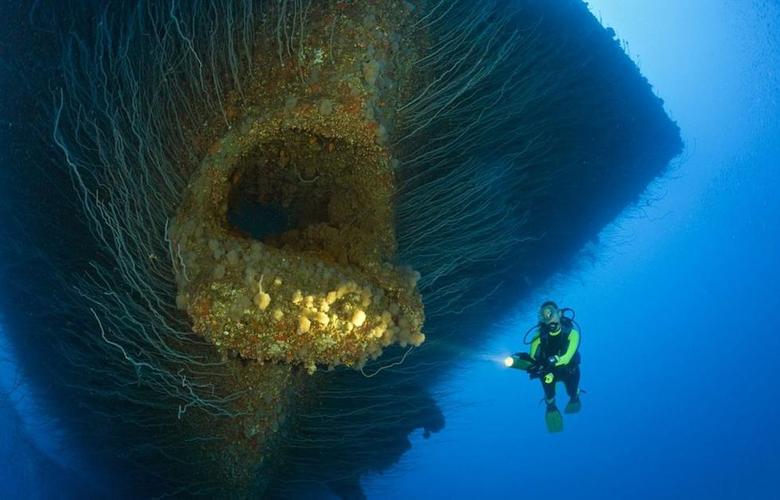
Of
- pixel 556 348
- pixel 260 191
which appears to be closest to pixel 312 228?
pixel 260 191

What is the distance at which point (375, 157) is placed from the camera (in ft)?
11.3

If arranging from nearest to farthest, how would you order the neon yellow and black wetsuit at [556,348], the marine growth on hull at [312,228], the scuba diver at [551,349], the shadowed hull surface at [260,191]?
the marine growth on hull at [312,228] < the shadowed hull surface at [260,191] < the scuba diver at [551,349] < the neon yellow and black wetsuit at [556,348]

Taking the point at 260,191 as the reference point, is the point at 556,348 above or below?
above

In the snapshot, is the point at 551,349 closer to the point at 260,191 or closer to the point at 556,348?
the point at 556,348

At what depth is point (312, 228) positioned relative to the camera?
3.74m

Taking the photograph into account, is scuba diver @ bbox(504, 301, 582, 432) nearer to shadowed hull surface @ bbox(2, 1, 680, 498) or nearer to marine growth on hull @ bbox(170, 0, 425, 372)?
shadowed hull surface @ bbox(2, 1, 680, 498)

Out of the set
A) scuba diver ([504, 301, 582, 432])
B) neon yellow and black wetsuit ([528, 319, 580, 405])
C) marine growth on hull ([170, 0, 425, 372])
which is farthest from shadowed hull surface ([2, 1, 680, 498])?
neon yellow and black wetsuit ([528, 319, 580, 405])

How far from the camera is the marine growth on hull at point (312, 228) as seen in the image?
2982mm

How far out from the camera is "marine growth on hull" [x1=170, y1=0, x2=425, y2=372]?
9.78 feet

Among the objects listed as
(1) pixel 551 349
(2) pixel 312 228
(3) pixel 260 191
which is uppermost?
(1) pixel 551 349

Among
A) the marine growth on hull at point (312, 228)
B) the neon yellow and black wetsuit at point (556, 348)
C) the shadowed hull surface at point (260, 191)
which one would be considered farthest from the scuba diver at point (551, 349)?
the marine growth on hull at point (312, 228)

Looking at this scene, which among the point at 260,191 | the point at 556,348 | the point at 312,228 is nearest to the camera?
the point at 312,228

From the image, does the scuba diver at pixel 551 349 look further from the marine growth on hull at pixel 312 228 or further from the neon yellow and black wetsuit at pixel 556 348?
the marine growth on hull at pixel 312 228

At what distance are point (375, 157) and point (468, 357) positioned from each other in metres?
3.35
